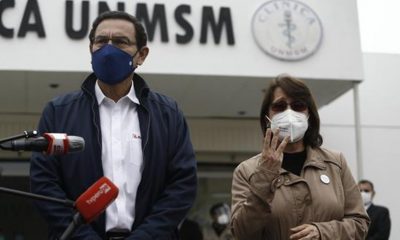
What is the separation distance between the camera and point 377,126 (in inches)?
413

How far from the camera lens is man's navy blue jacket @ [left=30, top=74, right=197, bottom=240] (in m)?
2.36

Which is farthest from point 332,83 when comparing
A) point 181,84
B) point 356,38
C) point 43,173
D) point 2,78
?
point 43,173

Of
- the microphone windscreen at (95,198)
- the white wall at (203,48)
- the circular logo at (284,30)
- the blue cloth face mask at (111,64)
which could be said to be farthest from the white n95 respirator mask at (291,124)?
the circular logo at (284,30)

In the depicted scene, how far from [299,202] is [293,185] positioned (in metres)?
0.08

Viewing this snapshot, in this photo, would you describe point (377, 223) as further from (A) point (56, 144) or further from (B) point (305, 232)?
(A) point (56, 144)

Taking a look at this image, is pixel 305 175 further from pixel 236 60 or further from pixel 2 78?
pixel 2 78

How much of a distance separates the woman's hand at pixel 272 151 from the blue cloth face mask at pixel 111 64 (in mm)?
668

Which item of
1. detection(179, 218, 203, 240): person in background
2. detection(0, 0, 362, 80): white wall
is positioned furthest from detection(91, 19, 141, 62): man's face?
detection(179, 218, 203, 240): person in background

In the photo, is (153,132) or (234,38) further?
(234,38)

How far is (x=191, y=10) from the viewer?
7793mm

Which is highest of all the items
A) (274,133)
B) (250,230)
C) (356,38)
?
(356,38)

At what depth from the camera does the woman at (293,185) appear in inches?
97.3

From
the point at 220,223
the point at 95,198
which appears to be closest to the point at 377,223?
the point at 220,223

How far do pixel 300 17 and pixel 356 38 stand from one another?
0.88 meters
